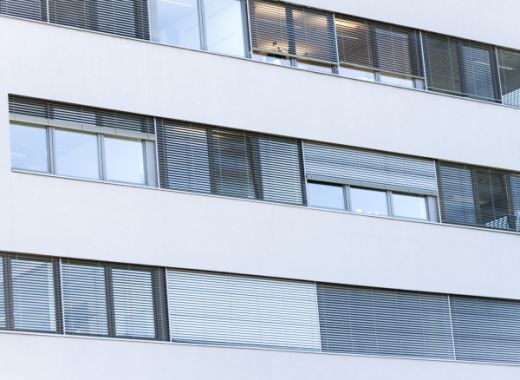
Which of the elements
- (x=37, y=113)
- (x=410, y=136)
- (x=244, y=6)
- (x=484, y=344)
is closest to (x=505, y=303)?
(x=484, y=344)

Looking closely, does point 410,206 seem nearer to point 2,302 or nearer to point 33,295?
point 33,295

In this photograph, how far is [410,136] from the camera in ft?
79.6

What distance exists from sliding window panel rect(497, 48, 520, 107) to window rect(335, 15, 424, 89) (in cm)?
206

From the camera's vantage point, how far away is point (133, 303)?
2034 cm

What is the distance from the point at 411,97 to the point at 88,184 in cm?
684

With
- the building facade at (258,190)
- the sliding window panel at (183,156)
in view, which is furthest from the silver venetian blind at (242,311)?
the sliding window panel at (183,156)

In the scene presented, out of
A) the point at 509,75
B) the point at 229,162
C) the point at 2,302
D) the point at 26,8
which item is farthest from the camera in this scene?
the point at 509,75

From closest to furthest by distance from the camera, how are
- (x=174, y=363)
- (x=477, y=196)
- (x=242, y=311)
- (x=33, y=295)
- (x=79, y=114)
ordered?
(x=33, y=295) < (x=174, y=363) < (x=79, y=114) < (x=242, y=311) < (x=477, y=196)

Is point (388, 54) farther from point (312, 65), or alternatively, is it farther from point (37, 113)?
point (37, 113)

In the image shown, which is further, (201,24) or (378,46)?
(378,46)

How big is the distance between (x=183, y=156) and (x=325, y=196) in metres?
2.80

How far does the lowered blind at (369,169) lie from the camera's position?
75.8ft

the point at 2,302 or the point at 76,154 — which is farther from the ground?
the point at 76,154

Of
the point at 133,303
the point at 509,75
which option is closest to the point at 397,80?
the point at 509,75
